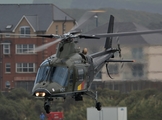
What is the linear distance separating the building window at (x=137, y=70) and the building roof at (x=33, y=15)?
40.8 metres

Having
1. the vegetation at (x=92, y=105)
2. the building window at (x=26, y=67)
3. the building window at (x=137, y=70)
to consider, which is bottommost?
the vegetation at (x=92, y=105)

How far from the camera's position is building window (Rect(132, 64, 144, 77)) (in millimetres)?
68438

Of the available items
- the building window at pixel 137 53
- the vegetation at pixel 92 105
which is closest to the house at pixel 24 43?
the vegetation at pixel 92 105

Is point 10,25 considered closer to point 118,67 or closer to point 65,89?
point 118,67

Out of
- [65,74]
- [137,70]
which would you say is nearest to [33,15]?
[137,70]

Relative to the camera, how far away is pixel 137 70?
228 ft

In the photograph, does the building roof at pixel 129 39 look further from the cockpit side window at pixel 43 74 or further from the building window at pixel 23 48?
the building window at pixel 23 48

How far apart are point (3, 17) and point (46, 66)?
77.5 meters

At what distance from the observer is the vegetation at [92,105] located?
220 feet

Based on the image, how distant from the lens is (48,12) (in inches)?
4572

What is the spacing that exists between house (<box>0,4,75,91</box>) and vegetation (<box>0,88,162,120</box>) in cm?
3268

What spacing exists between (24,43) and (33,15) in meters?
7.28

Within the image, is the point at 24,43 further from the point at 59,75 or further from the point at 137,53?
the point at 59,75

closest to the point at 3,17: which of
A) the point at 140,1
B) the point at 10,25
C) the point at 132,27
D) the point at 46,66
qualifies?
the point at 10,25
